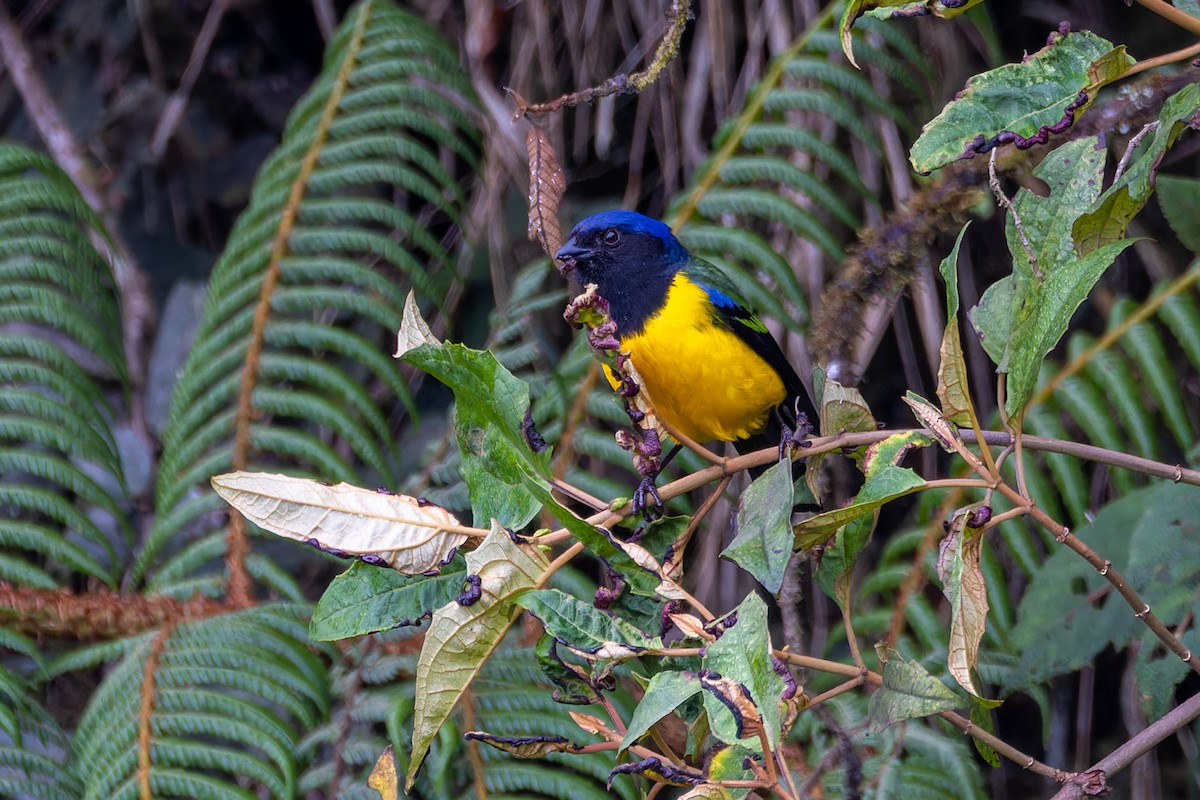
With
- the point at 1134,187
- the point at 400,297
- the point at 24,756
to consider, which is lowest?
the point at 24,756

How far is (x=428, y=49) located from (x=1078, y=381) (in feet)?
7.19

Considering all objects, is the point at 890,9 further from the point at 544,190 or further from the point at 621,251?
the point at 621,251

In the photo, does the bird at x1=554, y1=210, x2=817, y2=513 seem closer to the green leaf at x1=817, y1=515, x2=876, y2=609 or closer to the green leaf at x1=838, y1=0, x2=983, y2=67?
the green leaf at x1=817, y1=515, x2=876, y2=609

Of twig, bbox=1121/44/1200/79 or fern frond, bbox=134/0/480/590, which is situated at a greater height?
fern frond, bbox=134/0/480/590

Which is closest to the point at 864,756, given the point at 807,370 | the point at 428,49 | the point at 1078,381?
the point at 1078,381

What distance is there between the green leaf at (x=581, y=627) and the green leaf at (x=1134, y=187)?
77cm

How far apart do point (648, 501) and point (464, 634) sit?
31cm

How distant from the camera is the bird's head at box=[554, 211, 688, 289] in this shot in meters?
2.97

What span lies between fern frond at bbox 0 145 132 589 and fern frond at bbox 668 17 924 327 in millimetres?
1695

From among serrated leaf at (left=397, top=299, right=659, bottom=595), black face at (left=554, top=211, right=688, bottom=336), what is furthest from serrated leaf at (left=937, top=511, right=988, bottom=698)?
black face at (left=554, top=211, right=688, bottom=336)

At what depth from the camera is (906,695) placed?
1.37 metres

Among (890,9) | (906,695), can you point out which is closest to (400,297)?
(890,9)

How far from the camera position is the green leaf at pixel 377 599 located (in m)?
→ 1.42

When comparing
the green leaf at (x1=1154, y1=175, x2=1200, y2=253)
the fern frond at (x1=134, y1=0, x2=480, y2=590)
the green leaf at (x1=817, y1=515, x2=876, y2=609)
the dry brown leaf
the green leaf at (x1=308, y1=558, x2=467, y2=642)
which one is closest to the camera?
the green leaf at (x1=308, y1=558, x2=467, y2=642)
